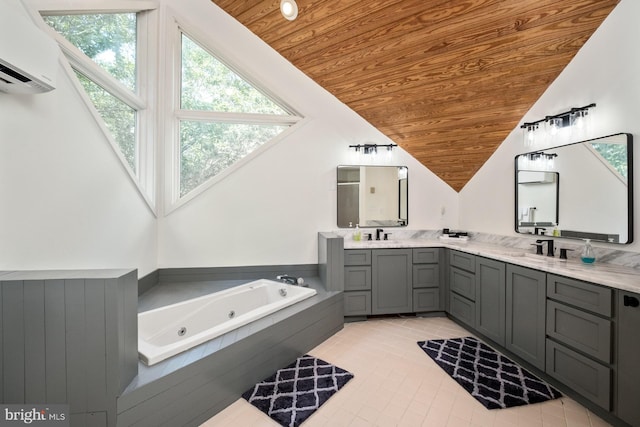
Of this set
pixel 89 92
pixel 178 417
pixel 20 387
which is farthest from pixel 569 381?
pixel 89 92

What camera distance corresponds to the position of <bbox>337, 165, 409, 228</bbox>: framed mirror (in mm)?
3582

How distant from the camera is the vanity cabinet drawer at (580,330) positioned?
165 centimetres

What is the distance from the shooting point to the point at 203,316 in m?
2.49

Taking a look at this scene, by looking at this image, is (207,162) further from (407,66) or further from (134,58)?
(407,66)

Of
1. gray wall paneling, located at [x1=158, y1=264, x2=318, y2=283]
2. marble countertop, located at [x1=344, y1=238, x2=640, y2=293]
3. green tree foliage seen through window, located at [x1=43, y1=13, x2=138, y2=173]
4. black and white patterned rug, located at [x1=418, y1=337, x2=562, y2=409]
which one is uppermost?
green tree foliage seen through window, located at [x1=43, y1=13, x2=138, y2=173]

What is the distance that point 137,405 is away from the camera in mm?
1352

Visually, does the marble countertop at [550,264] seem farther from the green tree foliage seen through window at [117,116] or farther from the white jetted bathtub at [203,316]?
the green tree foliage seen through window at [117,116]

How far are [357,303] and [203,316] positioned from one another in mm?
1579

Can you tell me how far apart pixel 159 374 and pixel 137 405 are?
147mm

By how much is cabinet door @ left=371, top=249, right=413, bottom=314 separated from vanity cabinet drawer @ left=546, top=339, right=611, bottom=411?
1345 millimetres

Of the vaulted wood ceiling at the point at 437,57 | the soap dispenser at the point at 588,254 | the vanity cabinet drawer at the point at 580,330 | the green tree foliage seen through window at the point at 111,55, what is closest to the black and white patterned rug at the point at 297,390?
the vanity cabinet drawer at the point at 580,330

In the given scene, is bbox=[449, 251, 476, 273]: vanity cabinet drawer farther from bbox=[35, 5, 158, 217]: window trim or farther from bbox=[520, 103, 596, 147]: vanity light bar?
bbox=[35, 5, 158, 217]: window trim

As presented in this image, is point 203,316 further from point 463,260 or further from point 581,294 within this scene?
point 581,294

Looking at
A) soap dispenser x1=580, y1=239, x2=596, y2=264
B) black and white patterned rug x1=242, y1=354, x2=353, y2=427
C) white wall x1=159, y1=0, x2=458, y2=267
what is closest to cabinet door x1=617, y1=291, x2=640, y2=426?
soap dispenser x1=580, y1=239, x2=596, y2=264
